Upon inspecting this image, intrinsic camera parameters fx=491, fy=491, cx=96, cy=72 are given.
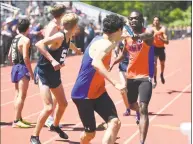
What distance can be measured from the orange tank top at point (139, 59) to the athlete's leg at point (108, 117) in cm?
166

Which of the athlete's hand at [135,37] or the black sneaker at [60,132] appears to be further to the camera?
the black sneaker at [60,132]

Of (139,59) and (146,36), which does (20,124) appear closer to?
(139,59)

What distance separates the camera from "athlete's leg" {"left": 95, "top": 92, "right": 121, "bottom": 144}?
5516mm

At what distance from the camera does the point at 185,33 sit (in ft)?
195

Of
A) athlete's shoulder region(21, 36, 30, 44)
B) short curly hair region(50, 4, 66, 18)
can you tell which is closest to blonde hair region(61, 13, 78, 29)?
short curly hair region(50, 4, 66, 18)

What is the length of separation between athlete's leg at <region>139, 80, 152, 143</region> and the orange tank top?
26cm

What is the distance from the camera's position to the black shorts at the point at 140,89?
6.86 metres

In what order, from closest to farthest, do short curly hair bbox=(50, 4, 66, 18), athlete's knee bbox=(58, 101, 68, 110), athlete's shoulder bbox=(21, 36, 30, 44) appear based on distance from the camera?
1. short curly hair bbox=(50, 4, 66, 18)
2. athlete's knee bbox=(58, 101, 68, 110)
3. athlete's shoulder bbox=(21, 36, 30, 44)

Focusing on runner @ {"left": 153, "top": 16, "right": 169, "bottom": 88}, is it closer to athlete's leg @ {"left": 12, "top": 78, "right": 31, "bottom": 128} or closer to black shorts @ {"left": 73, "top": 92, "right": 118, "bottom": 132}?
athlete's leg @ {"left": 12, "top": 78, "right": 31, "bottom": 128}

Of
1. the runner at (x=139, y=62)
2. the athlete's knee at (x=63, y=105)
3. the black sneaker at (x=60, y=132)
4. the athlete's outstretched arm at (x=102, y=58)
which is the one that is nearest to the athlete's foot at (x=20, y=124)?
the black sneaker at (x=60, y=132)

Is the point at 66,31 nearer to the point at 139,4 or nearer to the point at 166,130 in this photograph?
the point at 166,130

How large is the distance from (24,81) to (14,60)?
16.4 inches

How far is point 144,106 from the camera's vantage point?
6.73 meters

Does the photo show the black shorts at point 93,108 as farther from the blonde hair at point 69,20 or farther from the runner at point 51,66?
the blonde hair at point 69,20
